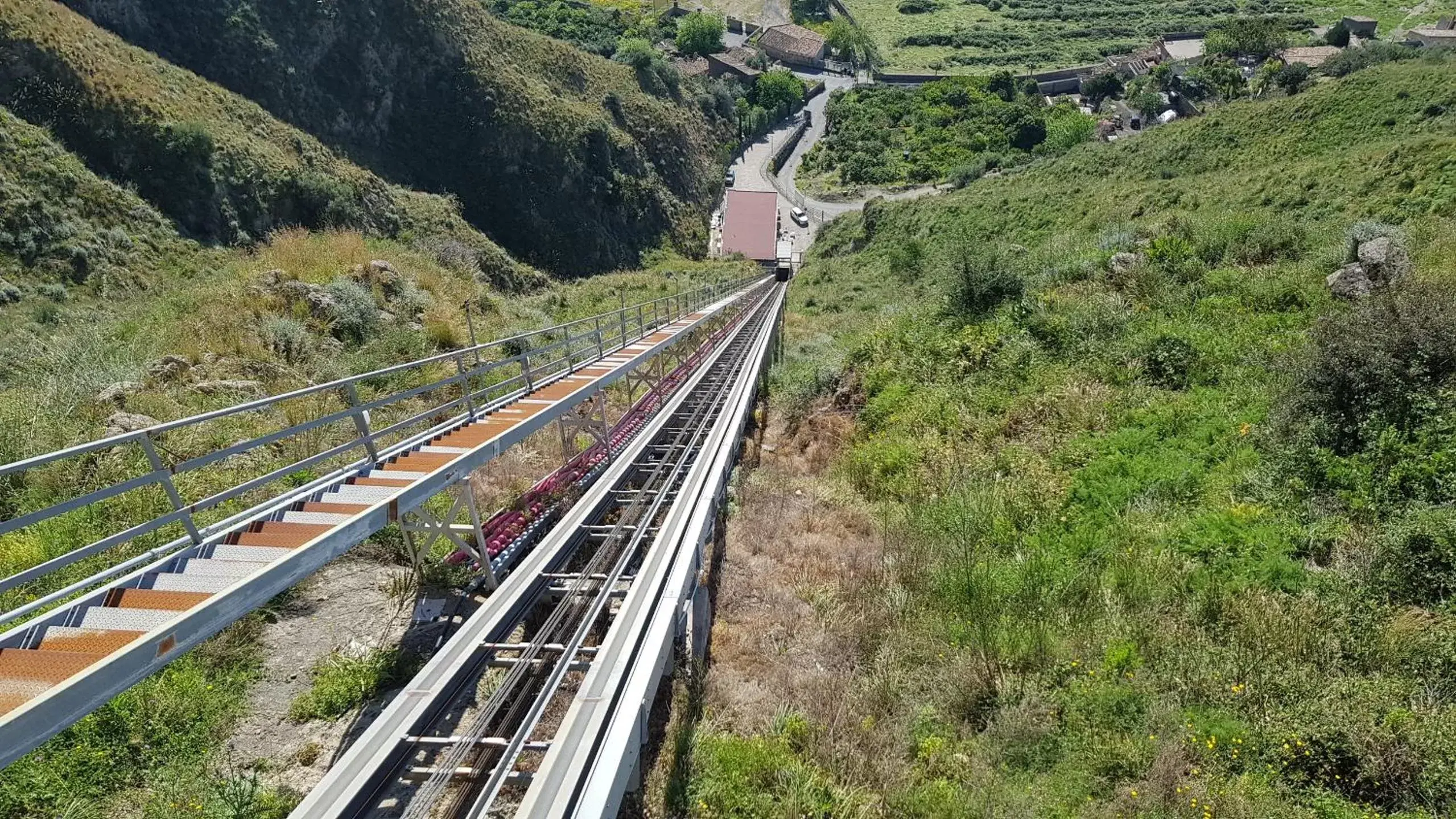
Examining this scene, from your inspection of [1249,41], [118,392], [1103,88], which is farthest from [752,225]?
[1249,41]

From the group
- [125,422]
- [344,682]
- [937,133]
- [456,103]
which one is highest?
[937,133]

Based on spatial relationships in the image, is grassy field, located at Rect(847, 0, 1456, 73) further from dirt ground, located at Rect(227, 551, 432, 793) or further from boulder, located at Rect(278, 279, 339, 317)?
dirt ground, located at Rect(227, 551, 432, 793)

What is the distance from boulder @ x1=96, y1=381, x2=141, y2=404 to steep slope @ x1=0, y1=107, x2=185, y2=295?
13.7 meters

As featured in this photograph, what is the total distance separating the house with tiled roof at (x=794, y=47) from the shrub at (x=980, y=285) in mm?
94335

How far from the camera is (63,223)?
19297mm

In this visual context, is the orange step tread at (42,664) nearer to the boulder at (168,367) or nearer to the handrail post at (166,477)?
the handrail post at (166,477)

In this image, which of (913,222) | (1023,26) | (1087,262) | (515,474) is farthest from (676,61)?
(515,474)

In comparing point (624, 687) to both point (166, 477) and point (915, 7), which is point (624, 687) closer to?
point (166, 477)

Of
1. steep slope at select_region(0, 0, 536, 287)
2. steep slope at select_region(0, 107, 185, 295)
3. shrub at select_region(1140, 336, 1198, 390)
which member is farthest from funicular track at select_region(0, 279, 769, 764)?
steep slope at select_region(0, 0, 536, 287)

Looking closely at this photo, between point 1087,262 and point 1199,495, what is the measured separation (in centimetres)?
1025

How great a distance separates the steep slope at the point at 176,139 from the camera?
901 inches

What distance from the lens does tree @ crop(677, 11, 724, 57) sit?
8800 cm

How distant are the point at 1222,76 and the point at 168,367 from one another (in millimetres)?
87884

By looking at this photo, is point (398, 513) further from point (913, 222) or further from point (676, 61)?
point (676, 61)
